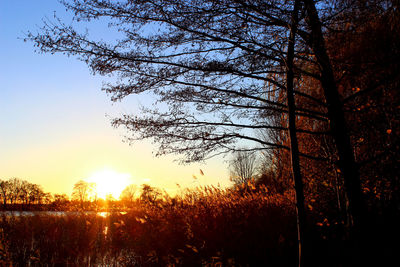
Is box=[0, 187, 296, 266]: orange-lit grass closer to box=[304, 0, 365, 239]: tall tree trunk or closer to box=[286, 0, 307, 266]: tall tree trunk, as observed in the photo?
box=[304, 0, 365, 239]: tall tree trunk

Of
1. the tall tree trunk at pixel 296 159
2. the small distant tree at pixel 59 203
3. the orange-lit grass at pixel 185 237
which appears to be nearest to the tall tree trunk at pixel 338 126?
the tall tree trunk at pixel 296 159

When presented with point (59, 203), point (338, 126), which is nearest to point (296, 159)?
point (338, 126)

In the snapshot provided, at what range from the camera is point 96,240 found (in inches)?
385

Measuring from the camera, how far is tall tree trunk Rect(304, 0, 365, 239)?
3758mm

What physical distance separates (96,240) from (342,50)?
10.4 metres

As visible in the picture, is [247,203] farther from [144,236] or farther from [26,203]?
[26,203]

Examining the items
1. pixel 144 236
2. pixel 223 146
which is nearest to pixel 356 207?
pixel 223 146

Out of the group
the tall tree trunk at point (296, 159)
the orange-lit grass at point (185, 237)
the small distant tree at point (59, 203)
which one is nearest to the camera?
the tall tree trunk at point (296, 159)

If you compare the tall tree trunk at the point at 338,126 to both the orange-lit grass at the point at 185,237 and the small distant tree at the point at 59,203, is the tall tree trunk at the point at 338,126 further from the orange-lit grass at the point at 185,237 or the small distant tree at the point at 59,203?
the small distant tree at the point at 59,203

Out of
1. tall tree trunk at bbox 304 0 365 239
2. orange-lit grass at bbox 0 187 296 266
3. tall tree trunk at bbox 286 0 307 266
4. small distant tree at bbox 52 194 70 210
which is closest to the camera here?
tall tree trunk at bbox 286 0 307 266

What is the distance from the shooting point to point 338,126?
165 inches

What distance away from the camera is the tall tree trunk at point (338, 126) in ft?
12.3

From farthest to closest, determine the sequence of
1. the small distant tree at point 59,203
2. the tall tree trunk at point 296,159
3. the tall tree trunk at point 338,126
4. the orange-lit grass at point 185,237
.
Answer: the small distant tree at point 59,203 < the orange-lit grass at point 185,237 < the tall tree trunk at point 338,126 < the tall tree trunk at point 296,159

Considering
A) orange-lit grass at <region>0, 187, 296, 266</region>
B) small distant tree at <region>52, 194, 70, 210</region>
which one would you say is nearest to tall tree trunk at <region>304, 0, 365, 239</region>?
orange-lit grass at <region>0, 187, 296, 266</region>
